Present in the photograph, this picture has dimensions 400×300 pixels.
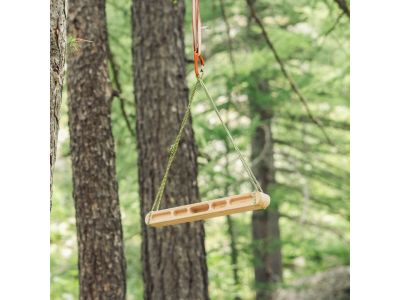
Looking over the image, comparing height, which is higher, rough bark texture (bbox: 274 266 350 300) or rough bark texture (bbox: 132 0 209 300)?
rough bark texture (bbox: 132 0 209 300)

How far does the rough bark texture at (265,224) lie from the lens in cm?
859

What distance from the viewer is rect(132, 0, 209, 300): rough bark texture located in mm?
4367

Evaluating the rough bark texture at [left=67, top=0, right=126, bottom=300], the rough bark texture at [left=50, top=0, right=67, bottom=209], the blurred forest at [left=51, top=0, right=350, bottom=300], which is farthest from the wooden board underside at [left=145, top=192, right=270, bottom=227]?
the blurred forest at [left=51, top=0, right=350, bottom=300]

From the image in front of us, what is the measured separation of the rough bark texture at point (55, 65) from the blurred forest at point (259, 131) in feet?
13.1

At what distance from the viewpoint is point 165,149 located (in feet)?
14.6

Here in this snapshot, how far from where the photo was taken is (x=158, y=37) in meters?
4.55

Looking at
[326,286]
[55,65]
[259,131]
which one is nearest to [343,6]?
[55,65]

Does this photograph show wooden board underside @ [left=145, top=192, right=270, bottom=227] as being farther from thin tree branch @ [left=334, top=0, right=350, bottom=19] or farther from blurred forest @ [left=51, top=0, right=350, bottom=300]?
blurred forest @ [left=51, top=0, right=350, bottom=300]

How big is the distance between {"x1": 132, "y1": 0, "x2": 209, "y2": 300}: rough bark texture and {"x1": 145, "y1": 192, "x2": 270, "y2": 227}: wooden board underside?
1.89m

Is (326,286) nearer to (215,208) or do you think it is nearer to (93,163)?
(93,163)
